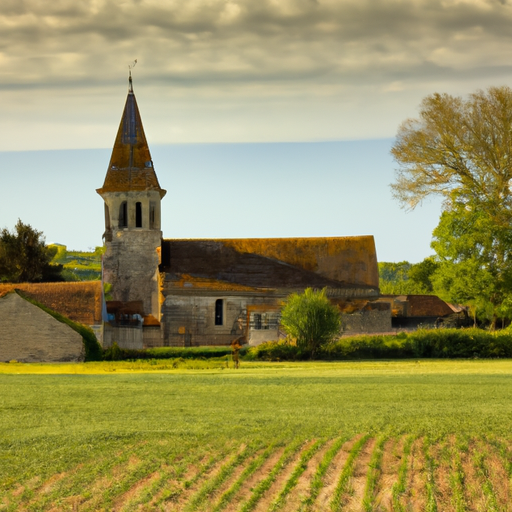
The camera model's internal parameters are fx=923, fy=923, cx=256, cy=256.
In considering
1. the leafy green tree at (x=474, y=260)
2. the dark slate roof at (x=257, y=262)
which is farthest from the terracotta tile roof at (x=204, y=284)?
the leafy green tree at (x=474, y=260)

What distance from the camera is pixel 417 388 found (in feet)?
68.4

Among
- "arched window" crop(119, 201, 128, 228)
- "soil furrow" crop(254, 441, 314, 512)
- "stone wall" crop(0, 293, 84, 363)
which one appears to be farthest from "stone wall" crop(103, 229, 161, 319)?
"soil furrow" crop(254, 441, 314, 512)

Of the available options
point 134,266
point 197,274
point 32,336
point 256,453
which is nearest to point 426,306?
point 197,274

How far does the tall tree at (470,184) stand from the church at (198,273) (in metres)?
5.36

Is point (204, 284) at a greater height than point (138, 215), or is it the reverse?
point (138, 215)

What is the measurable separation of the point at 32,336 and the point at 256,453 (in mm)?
29465

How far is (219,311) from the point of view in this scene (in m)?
55.1

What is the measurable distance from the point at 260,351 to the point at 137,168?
21186 mm

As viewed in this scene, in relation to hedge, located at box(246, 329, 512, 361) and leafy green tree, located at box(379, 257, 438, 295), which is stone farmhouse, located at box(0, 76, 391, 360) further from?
leafy green tree, located at box(379, 257, 438, 295)

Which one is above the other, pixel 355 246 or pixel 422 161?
pixel 422 161

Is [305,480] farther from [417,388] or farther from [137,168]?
[137,168]

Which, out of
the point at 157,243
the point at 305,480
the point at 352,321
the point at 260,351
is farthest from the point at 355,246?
the point at 305,480

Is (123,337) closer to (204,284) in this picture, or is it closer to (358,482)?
(204,284)

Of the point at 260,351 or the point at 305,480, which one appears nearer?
the point at 305,480
